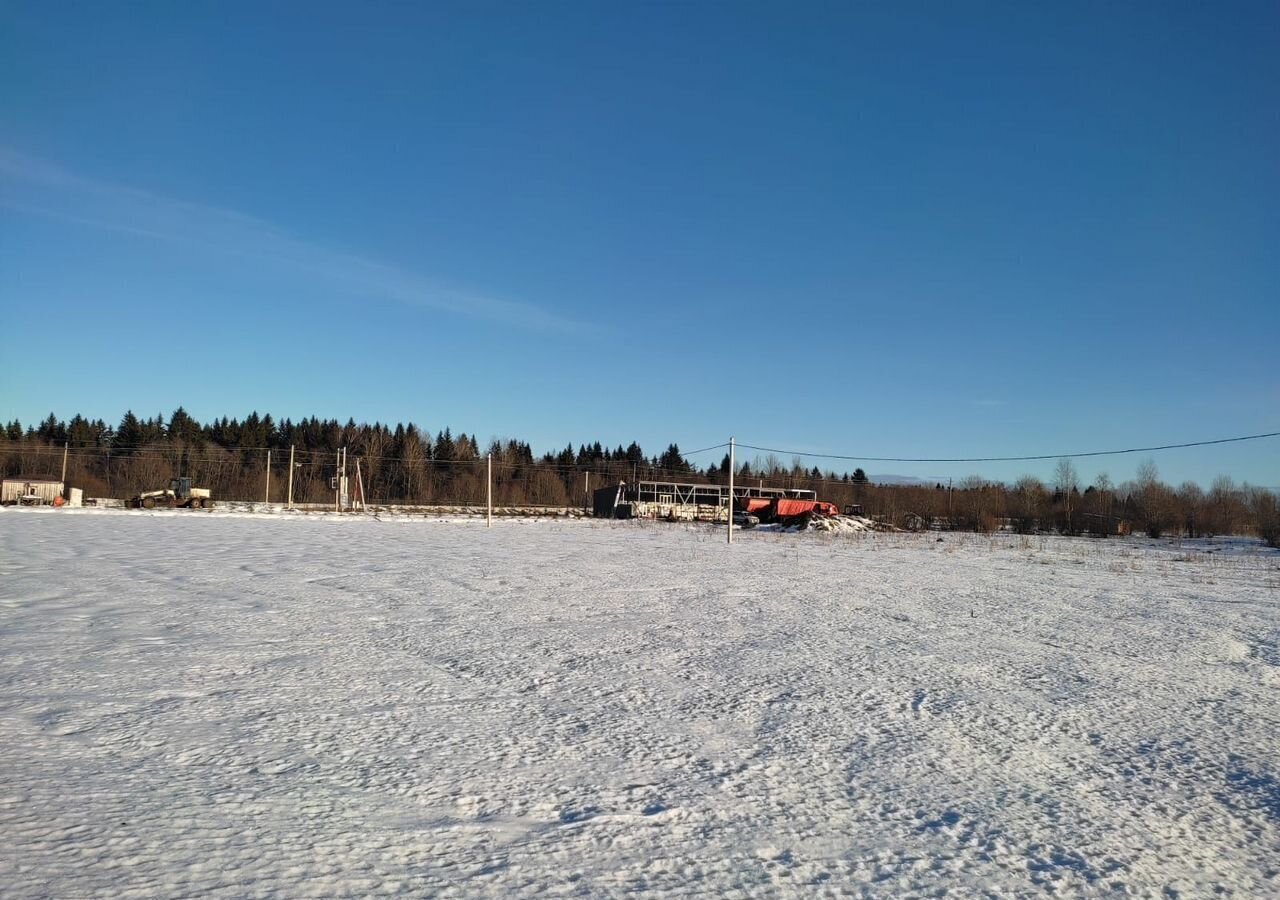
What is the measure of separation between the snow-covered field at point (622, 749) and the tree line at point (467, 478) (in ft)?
108

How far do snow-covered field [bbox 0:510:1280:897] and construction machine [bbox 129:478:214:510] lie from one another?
115ft

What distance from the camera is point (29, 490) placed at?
42031 millimetres

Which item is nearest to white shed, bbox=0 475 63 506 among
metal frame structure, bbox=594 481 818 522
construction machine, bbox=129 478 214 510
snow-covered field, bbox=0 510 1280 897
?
construction machine, bbox=129 478 214 510

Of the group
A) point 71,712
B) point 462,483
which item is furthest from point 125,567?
point 462,483

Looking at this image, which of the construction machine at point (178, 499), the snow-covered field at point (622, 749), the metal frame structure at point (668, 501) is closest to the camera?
the snow-covered field at point (622, 749)

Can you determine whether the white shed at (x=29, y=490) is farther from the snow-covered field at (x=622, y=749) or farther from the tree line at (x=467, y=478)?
the snow-covered field at (x=622, y=749)

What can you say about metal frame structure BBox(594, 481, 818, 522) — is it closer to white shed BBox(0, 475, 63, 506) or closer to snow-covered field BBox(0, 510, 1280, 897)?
white shed BBox(0, 475, 63, 506)

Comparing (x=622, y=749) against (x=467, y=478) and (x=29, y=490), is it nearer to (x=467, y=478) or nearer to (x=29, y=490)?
(x=29, y=490)

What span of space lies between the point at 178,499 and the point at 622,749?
43336mm

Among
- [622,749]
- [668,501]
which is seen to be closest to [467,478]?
[668,501]

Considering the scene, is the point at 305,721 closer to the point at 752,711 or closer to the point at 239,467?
the point at 752,711

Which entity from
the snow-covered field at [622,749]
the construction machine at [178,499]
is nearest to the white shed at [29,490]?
the construction machine at [178,499]

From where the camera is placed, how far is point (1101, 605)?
9492 mm

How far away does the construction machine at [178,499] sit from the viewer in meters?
39.0
